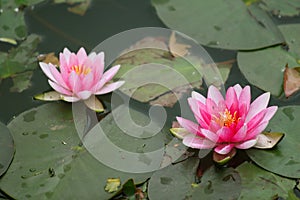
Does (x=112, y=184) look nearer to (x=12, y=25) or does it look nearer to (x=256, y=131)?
(x=256, y=131)

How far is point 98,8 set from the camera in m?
2.59

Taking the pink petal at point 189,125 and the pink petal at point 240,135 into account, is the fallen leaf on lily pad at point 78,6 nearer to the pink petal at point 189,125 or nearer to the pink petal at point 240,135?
the pink petal at point 189,125

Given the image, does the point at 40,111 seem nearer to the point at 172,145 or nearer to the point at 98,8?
the point at 172,145

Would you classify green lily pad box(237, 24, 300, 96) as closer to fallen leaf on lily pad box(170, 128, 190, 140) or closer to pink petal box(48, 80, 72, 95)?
fallen leaf on lily pad box(170, 128, 190, 140)

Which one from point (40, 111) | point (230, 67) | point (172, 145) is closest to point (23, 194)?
point (40, 111)

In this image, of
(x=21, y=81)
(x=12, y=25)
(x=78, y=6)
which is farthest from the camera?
(x=78, y=6)

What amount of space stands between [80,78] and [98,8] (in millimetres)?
696

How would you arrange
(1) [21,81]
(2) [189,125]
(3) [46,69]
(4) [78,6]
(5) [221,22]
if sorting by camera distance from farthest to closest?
1. (4) [78,6]
2. (5) [221,22]
3. (1) [21,81]
4. (3) [46,69]
5. (2) [189,125]

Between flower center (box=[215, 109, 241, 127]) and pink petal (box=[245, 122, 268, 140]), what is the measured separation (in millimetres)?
65

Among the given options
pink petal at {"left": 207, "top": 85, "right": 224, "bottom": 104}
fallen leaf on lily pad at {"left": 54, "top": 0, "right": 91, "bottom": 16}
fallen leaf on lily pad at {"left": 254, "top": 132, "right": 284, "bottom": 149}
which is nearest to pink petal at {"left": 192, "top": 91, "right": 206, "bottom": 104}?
pink petal at {"left": 207, "top": 85, "right": 224, "bottom": 104}

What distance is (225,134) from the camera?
5.96ft

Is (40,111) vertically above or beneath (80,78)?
beneath

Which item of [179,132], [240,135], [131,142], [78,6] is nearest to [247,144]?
[240,135]

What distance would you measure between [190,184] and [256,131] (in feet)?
0.98
